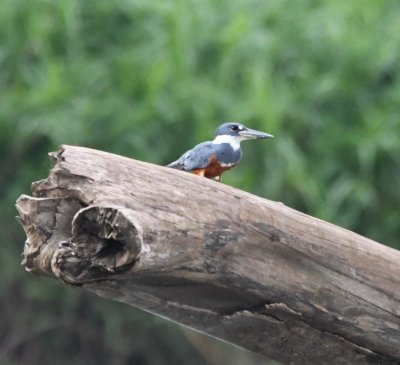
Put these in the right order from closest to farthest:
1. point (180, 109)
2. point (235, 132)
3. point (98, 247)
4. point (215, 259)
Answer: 1. point (98, 247)
2. point (215, 259)
3. point (235, 132)
4. point (180, 109)

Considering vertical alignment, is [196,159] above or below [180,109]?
above

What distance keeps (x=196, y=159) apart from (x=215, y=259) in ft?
2.36

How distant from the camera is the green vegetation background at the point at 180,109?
6621 millimetres

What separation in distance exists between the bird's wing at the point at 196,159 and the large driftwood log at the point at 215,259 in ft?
1.79

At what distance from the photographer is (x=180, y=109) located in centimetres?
667

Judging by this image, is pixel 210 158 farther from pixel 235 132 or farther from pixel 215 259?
pixel 215 259

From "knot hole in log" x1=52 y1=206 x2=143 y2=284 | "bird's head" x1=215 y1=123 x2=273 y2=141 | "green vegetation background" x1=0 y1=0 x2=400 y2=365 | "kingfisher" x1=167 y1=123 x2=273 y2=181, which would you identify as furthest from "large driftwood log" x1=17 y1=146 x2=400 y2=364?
"green vegetation background" x1=0 y1=0 x2=400 y2=365

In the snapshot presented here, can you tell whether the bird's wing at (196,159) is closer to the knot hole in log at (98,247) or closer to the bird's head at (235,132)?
the bird's head at (235,132)

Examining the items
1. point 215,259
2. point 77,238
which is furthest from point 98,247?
point 215,259

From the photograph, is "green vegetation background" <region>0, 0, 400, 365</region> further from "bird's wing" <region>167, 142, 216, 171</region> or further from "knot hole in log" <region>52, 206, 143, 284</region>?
"knot hole in log" <region>52, 206, 143, 284</region>

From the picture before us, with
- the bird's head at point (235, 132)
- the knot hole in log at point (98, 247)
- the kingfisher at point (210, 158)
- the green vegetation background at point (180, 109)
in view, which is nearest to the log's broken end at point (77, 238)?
the knot hole in log at point (98, 247)

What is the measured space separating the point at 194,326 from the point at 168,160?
10.9 ft

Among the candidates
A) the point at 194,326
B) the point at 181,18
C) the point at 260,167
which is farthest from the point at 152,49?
the point at 194,326

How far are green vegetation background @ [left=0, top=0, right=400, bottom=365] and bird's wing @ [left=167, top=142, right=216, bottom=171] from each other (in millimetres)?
2675
